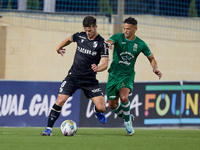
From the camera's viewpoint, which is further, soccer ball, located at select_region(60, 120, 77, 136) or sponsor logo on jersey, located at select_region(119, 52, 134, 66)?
sponsor logo on jersey, located at select_region(119, 52, 134, 66)

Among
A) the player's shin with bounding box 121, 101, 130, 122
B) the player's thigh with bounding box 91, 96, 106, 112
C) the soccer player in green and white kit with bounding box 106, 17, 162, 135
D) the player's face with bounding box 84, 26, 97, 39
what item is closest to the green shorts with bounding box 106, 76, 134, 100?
the soccer player in green and white kit with bounding box 106, 17, 162, 135

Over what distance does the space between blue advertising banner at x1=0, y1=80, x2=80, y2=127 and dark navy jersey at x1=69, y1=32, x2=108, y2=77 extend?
3.74 metres

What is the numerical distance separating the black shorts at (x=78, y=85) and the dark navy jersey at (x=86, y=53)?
90 millimetres

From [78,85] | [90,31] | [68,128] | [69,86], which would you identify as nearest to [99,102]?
[78,85]

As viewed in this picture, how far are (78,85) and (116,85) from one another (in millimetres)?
848

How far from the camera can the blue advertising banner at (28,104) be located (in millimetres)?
10633

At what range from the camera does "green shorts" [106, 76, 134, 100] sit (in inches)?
304

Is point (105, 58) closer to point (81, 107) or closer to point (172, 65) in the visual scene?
point (81, 107)

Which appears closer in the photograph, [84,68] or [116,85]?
[84,68]

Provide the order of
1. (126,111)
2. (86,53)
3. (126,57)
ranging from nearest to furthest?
(86,53) < (126,57) < (126,111)

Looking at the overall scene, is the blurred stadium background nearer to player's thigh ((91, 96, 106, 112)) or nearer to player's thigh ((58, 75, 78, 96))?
player's thigh ((91, 96, 106, 112))

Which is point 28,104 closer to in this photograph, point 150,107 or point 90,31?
point 150,107

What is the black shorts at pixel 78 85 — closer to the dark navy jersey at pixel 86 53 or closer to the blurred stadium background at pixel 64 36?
the dark navy jersey at pixel 86 53

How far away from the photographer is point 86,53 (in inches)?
284
